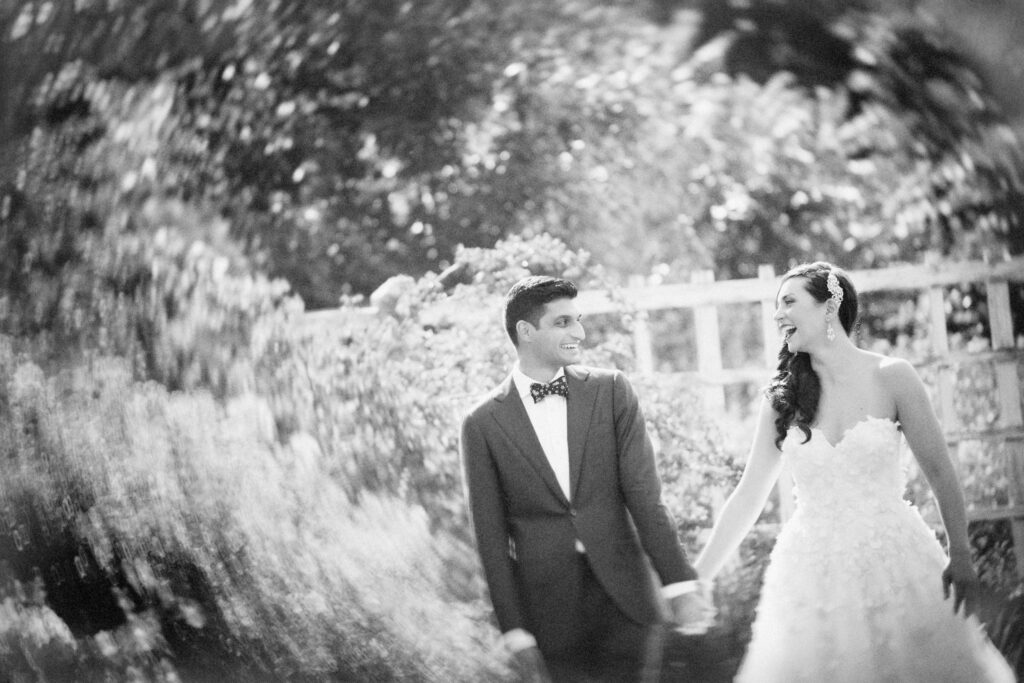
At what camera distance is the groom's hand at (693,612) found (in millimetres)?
2988

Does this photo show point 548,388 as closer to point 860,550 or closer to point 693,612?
point 693,612

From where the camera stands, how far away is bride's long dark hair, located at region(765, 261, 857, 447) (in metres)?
2.91

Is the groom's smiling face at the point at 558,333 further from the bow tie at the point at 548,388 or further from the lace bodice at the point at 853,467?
the lace bodice at the point at 853,467

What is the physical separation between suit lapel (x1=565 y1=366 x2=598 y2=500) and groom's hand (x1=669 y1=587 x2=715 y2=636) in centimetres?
40

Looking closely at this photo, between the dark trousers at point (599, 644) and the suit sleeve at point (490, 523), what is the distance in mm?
163

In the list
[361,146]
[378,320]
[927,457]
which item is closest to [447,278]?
[378,320]

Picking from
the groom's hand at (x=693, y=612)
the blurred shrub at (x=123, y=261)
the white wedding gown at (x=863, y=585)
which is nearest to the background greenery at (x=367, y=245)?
the blurred shrub at (x=123, y=261)

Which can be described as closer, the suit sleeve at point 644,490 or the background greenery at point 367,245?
the suit sleeve at point 644,490

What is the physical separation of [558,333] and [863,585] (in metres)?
0.98

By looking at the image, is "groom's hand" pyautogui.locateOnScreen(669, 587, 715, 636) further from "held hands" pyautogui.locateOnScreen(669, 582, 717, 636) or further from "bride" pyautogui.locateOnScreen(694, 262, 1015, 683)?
"bride" pyautogui.locateOnScreen(694, 262, 1015, 683)

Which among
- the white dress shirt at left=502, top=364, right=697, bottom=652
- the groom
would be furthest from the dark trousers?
the white dress shirt at left=502, top=364, right=697, bottom=652

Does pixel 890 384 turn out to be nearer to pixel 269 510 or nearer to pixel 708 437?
pixel 708 437

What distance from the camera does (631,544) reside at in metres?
2.98

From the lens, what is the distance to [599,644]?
3020 millimetres
